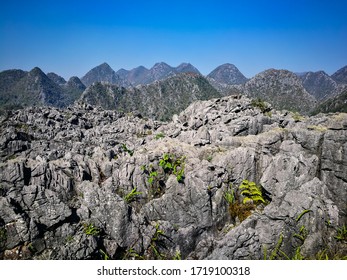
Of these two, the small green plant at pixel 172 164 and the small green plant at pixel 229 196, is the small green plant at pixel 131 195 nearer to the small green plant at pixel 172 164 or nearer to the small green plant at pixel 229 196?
the small green plant at pixel 172 164

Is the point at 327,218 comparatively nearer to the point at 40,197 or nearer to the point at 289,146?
the point at 289,146

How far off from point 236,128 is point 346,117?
7.12 meters

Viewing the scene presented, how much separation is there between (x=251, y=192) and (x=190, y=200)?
10.9 ft

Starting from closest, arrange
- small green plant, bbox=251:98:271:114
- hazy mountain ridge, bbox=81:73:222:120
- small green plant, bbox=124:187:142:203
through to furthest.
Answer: small green plant, bbox=124:187:142:203, small green plant, bbox=251:98:271:114, hazy mountain ridge, bbox=81:73:222:120

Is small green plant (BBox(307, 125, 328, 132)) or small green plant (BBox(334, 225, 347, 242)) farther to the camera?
small green plant (BBox(307, 125, 328, 132))

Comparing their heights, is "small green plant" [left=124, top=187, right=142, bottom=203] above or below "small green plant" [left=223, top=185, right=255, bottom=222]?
above

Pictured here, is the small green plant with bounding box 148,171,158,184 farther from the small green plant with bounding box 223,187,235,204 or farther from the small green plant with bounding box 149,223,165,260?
the small green plant with bounding box 223,187,235,204

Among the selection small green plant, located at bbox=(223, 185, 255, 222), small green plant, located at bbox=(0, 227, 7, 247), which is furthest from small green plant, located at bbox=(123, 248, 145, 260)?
small green plant, located at bbox=(223, 185, 255, 222)

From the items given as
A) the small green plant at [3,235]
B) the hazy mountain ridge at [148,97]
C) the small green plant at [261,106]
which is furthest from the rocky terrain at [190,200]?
the hazy mountain ridge at [148,97]

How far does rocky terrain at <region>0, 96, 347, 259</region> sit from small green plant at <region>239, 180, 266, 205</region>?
0.17 feet

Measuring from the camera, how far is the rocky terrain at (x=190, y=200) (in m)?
10.5

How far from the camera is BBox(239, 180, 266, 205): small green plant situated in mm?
14094

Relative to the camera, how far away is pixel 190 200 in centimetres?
1379

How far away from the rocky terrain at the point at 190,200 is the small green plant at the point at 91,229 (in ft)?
0.15
